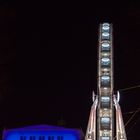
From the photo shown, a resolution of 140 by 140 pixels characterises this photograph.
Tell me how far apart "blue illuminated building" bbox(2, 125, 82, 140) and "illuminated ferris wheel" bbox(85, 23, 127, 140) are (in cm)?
564

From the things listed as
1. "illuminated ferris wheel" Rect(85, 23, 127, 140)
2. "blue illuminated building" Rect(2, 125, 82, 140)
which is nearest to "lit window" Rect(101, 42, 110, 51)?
"illuminated ferris wheel" Rect(85, 23, 127, 140)

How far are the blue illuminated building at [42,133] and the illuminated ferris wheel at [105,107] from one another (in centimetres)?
564

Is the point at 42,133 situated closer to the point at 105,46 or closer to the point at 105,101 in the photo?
the point at 105,101

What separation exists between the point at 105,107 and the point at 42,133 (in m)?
6.43

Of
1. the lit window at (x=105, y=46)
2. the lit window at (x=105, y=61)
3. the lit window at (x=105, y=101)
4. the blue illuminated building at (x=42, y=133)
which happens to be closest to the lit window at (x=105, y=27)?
the lit window at (x=105, y=46)

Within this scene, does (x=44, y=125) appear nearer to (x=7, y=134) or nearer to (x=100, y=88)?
(x=7, y=134)

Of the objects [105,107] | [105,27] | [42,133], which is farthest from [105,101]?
[42,133]

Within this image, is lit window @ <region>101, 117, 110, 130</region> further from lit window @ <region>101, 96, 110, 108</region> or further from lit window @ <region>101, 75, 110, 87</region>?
lit window @ <region>101, 75, 110, 87</region>

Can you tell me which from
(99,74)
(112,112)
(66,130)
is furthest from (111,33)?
(66,130)

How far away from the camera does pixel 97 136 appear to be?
1788 cm

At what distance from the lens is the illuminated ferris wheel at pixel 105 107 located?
58.5ft

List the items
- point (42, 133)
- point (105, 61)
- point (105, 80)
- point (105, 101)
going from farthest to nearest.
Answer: point (42, 133)
point (105, 61)
point (105, 80)
point (105, 101)

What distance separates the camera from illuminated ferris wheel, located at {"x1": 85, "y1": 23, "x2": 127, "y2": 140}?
58.5 feet

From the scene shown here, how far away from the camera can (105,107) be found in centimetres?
1797
